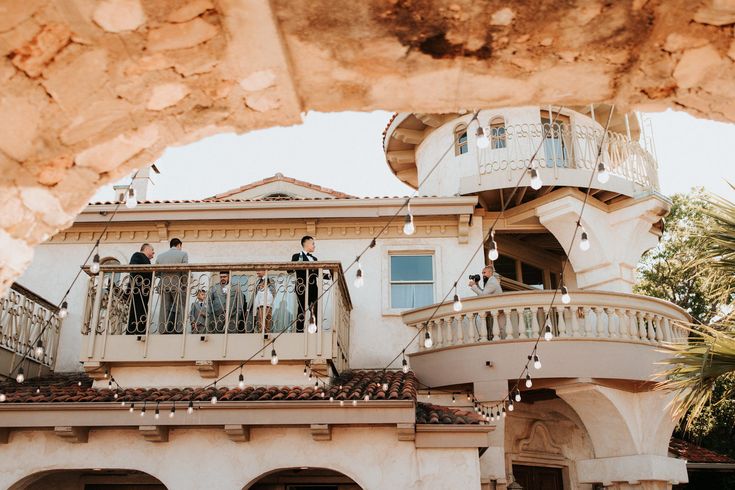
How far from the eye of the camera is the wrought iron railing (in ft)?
49.4

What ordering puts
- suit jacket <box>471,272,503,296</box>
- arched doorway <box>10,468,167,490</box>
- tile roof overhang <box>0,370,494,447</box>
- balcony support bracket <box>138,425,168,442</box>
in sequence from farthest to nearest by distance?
suit jacket <box>471,272,503,296</box>, arched doorway <box>10,468,167,490</box>, balcony support bracket <box>138,425,168,442</box>, tile roof overhang <box>0,370,494,447</box>

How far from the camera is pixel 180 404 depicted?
34.4 ft

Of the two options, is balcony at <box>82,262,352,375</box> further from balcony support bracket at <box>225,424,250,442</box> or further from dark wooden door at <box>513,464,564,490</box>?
dark wooden door at <box>513,464,564,490</box>

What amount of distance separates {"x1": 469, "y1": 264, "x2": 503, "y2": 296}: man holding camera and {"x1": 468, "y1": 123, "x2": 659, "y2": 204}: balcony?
6.15ft

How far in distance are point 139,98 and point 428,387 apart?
1060 cm

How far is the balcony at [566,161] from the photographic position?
47.6ft

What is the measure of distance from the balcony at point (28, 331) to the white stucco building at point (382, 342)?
0.20ft

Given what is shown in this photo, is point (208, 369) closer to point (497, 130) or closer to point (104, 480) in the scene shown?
point (104, 480)

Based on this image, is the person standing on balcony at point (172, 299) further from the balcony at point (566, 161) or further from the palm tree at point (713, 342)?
the palm tree at point (713, 342)

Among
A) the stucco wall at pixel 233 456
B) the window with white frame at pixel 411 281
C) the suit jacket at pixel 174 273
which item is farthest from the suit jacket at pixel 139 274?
the window with white frame at pixel 411 281

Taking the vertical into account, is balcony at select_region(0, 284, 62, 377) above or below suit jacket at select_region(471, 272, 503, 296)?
below

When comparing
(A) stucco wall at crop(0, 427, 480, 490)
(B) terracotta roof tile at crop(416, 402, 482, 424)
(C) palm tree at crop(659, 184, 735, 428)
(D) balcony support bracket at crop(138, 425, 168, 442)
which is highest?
(C) palm tree at crop(659, 184, 735, 428)

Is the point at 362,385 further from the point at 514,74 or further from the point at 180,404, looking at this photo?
the point at 514,74

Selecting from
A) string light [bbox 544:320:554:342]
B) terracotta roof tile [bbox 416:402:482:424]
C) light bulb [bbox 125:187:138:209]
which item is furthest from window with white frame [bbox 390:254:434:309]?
light bulb [bbox 125:187:138:209]
